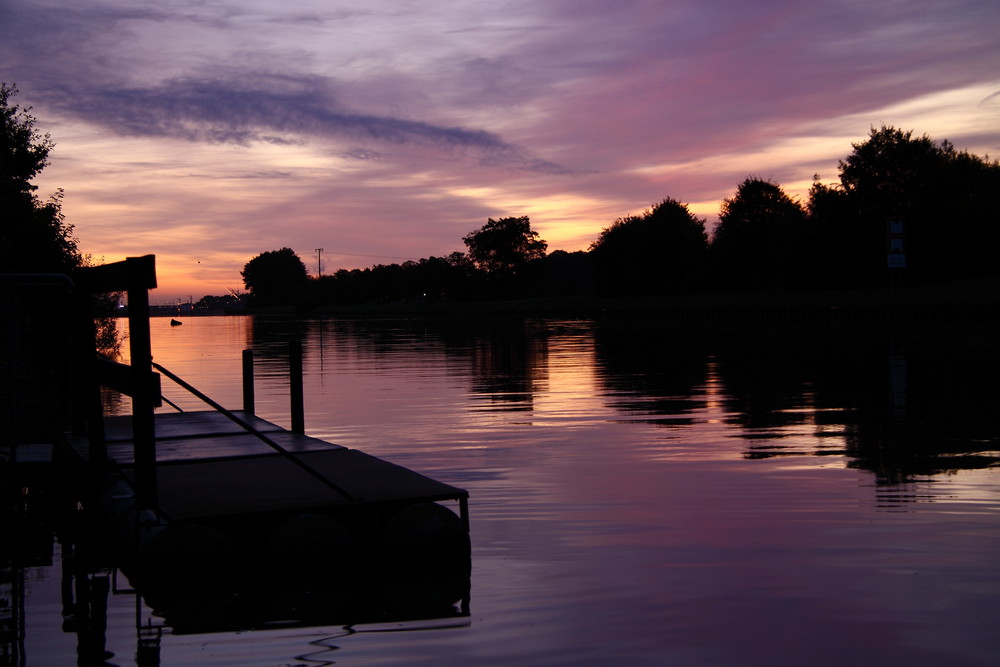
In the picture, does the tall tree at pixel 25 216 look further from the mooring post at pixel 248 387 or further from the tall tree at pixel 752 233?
the tall tree at pixel 752 233

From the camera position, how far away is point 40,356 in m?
31.2

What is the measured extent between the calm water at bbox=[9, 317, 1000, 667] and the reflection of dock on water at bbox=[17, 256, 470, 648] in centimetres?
39

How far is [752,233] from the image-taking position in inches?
4946

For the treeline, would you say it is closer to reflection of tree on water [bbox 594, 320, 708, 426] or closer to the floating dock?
reflection of tree on water [bbox 594, 320, 708, 426]

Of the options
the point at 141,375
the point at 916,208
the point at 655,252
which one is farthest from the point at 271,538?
the point at 655,252

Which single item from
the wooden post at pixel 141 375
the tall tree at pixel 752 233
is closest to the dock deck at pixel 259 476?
the wooden post at pixel 141 375

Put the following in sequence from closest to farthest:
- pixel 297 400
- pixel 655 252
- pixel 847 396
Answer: pixel 297 400, pixel 847 396, pixel 655 252

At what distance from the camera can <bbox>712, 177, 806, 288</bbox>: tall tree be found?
123688 mm

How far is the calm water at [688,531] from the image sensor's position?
26.2 ft

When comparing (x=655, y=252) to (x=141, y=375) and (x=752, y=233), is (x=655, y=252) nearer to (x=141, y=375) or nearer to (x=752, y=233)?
(x=752, y=233)

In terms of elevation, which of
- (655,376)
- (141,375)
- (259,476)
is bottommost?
(655,376)

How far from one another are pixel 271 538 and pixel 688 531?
189 inches

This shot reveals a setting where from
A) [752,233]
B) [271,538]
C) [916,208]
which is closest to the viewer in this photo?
[271,538]

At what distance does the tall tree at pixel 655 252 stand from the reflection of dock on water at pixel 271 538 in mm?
125630
